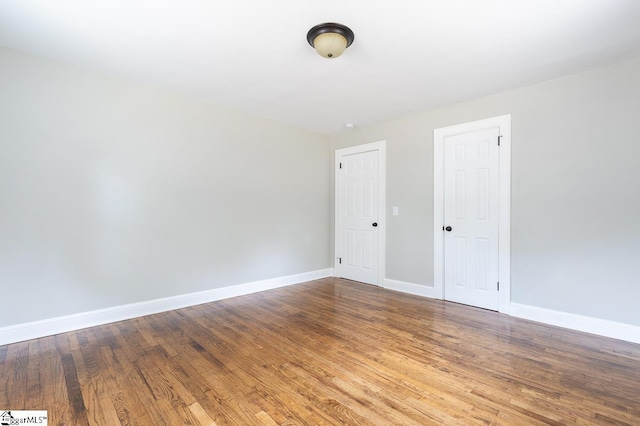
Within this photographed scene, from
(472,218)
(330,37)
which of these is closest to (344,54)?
(330,37)

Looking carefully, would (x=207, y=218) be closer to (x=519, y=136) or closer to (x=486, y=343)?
(x=486, y=343)

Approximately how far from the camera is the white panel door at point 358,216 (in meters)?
4.76

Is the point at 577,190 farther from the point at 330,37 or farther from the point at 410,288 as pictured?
the point at 330,37

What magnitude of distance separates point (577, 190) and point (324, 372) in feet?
9.87

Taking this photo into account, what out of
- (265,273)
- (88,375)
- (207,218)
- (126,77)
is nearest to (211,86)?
(126,77)

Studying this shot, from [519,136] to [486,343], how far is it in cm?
226

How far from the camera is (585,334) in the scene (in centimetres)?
283

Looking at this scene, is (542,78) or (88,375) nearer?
(88,375)

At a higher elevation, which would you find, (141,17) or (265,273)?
(141,17)

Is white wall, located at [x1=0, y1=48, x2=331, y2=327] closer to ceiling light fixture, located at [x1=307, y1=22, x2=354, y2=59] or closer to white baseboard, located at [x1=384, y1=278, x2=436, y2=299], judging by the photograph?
white baseboard, located at [x1=384, y1=278, x2=436, y2=299]

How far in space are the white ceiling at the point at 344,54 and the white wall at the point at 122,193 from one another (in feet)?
1.16

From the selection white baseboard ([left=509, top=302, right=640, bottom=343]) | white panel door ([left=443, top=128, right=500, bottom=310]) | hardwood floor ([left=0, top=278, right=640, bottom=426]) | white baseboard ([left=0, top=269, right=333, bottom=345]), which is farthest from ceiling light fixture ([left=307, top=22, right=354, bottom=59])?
white baseboard ([left=509, top=302, right=640, bottom=343])

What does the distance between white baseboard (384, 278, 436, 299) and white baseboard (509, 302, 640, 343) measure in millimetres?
959

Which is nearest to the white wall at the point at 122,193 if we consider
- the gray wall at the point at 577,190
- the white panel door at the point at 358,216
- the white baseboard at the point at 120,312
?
the white baseboard at the point at 120,312
